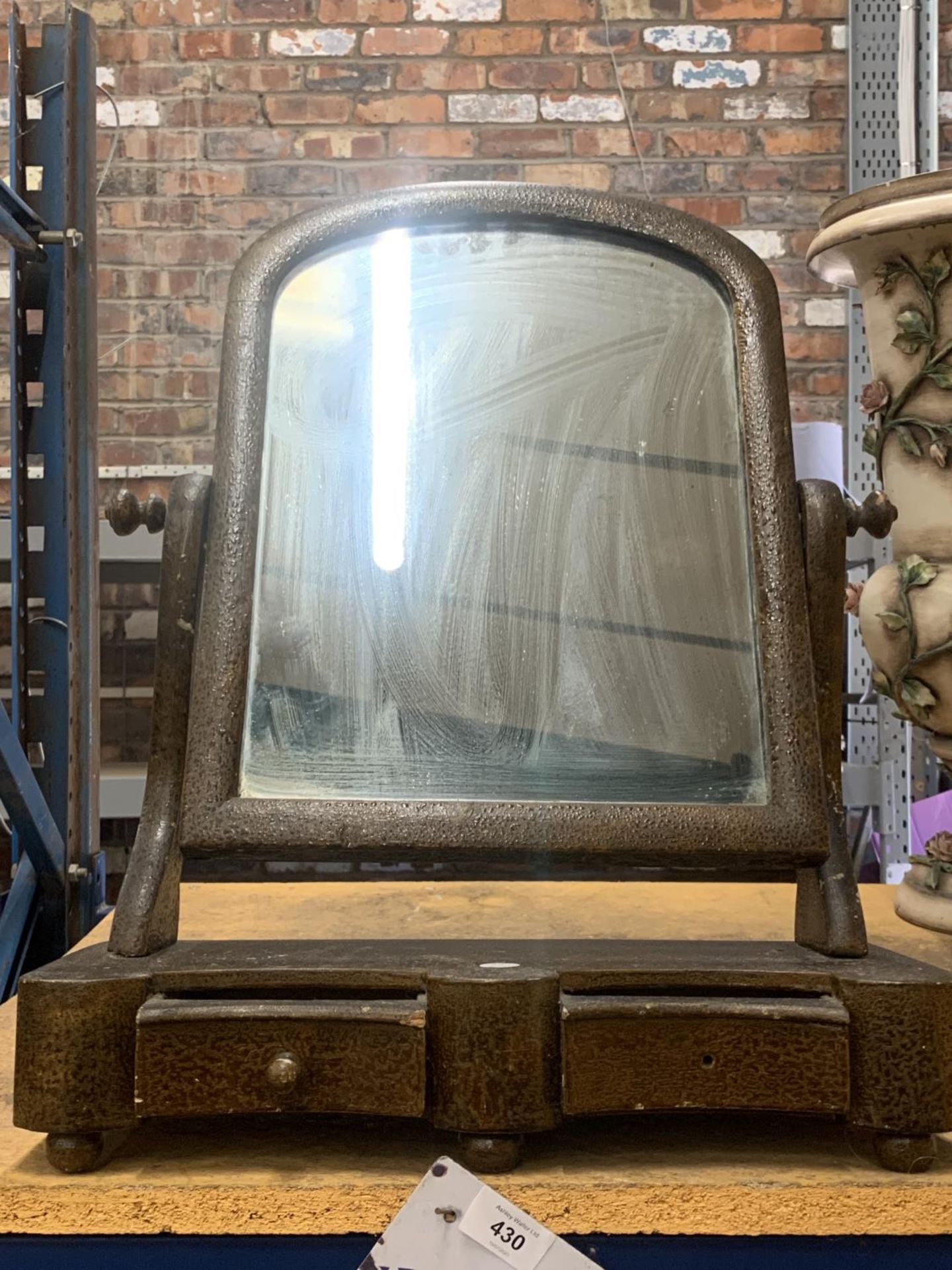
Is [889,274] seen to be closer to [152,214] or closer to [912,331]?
[912,331]

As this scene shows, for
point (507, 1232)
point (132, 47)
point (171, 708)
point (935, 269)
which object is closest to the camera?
point (507, 1232)

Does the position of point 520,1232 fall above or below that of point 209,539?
below

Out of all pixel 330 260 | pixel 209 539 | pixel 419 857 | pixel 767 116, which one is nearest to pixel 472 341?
pixel 330 260

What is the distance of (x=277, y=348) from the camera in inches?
29.1

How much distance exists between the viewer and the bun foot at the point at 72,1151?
59cm

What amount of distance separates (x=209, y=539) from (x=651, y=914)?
55cm

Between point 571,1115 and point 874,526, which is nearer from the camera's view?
point 571,1115

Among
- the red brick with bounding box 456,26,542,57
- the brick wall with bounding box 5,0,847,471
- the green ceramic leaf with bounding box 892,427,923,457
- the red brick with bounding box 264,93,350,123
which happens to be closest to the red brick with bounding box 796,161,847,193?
the brick wall with bounding box 5,0,847,471

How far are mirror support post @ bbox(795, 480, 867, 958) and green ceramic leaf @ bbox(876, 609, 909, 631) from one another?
391 mm

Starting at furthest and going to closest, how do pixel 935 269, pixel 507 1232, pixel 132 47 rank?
pixel 132 47 → pixel 935 269 → pixel 507 1232

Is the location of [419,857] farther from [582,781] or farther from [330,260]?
[330,260]

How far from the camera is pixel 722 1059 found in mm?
581

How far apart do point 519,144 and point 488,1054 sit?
161 centimetres

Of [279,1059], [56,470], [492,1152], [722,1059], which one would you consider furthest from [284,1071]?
[56,470]
